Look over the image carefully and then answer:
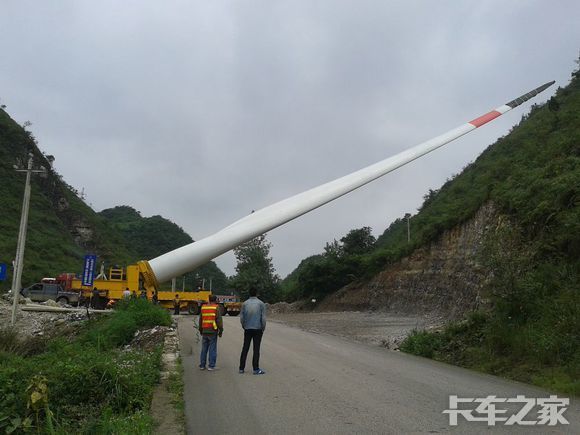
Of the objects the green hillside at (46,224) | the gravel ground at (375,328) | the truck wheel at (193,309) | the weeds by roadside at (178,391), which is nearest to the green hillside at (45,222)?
the green hillside at (46,224)

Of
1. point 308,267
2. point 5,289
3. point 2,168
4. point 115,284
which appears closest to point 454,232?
point 115,284

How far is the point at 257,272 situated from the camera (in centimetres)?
7081

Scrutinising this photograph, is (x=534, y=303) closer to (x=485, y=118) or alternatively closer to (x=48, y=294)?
(x=485, y=118)

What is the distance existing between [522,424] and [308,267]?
5265cm

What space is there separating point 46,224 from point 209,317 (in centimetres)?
6914

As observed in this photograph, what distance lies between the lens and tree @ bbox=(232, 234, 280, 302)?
225 feet

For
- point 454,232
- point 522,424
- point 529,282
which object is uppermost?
point 454,232

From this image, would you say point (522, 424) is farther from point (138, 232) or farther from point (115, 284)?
point (138, 232)

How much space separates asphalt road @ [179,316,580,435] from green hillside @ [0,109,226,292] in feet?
145

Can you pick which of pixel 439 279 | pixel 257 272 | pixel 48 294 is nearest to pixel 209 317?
pixel 439 279

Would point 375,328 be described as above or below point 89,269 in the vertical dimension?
below

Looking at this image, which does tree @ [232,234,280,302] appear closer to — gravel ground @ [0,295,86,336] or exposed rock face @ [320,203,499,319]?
exposed rock face @ [320,203,499,319]

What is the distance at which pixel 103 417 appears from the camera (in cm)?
578

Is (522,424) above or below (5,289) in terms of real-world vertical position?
below
